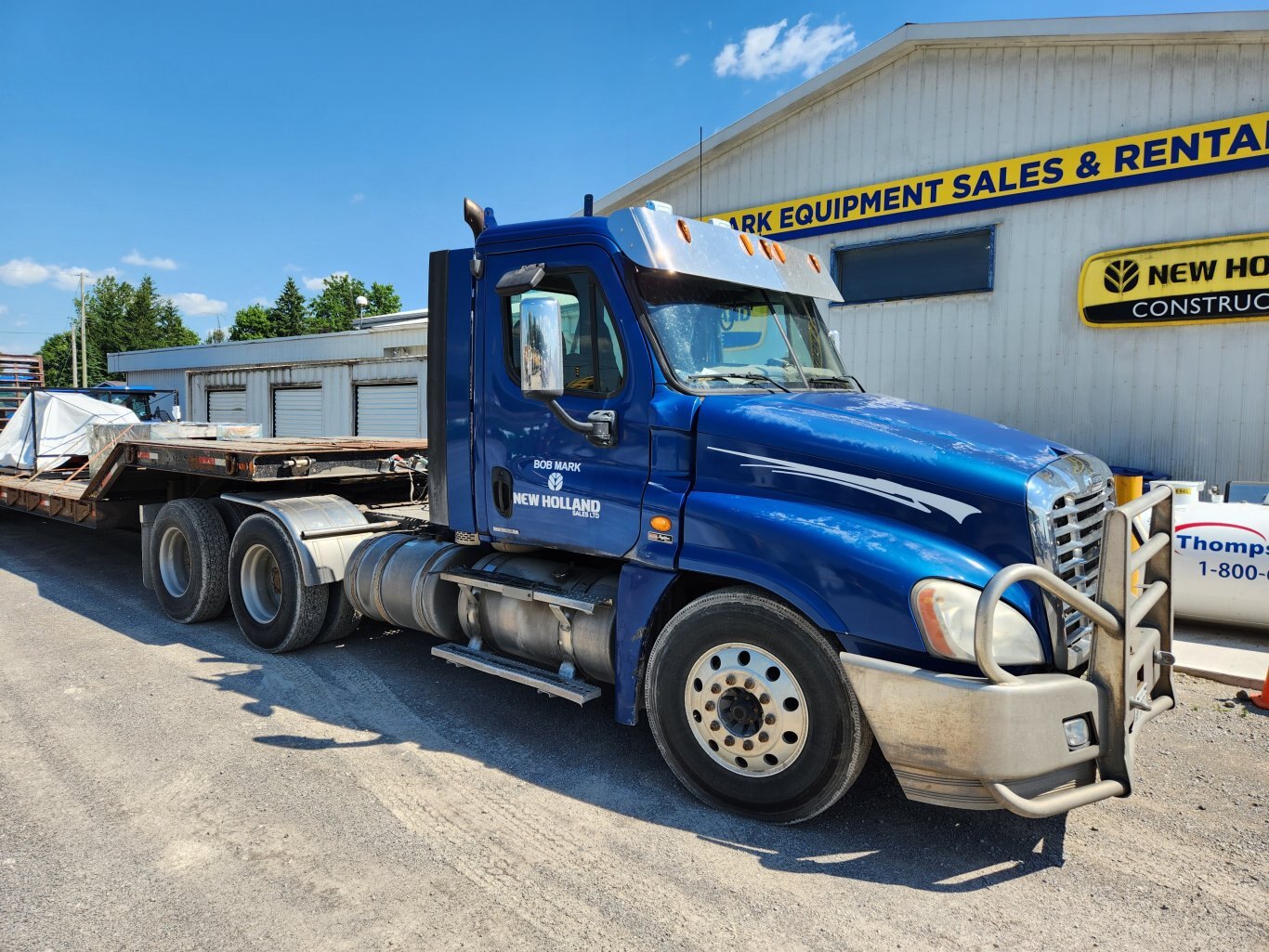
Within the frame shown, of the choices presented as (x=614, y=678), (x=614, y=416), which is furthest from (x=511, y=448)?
(x=614, y=678)

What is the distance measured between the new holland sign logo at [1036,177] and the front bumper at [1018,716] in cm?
754

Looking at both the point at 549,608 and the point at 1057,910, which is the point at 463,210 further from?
the point at 1057,910

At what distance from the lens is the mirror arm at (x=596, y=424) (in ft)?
13.2

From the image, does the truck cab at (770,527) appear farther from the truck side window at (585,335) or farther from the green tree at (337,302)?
the green tree at (337,302)

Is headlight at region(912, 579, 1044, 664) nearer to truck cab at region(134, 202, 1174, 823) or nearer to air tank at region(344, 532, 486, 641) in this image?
truck cab at region(134, 202, 1174, 823)

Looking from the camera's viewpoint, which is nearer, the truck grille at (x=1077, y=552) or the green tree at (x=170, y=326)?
the truck grille at (x=1077, y=552)

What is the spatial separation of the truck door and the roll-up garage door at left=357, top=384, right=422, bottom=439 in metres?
14.3

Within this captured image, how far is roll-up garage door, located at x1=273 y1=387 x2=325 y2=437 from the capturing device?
850 inches

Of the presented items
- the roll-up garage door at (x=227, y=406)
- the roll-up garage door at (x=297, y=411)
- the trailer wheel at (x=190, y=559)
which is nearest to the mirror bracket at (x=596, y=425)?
the trailer wheel at (x=190, y=559)

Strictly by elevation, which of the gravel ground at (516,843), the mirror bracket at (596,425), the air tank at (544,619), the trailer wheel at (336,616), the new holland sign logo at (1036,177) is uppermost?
the new holland sign logo at (1036,177)

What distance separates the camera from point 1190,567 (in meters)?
6.57

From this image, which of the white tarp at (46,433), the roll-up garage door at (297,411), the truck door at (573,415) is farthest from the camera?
the roll-up garage door at (297,411)

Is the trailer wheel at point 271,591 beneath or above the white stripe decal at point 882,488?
beneath

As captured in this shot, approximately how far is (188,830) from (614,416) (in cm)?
267
